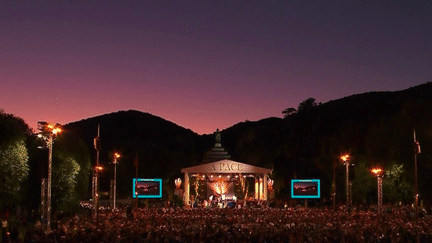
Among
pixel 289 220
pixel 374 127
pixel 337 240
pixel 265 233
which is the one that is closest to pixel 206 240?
pixel 265 233

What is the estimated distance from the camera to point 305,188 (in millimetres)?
75375

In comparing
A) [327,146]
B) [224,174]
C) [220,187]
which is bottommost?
[220,187]

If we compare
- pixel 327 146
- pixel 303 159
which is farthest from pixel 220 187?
pixel 303 159

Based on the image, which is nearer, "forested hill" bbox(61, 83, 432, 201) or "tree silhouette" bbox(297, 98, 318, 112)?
"forested hill" bbox(61, 83, 432, 201)

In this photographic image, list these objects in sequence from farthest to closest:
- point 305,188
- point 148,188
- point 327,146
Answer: point 327,146 → point 148,188 → point 305,188

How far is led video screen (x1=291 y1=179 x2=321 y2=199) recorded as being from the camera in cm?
7525

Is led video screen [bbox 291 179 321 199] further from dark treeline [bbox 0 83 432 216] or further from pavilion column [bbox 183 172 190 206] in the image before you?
pavilion column [bbox 183 172 190 206]

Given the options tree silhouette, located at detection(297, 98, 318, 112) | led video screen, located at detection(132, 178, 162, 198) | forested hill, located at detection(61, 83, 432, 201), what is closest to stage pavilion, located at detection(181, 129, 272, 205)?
led video screen, located at detection(132, 178, 162, 198)

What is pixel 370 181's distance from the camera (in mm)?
77812

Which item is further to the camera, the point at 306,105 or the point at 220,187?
the point at 306,105

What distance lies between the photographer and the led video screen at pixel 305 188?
75.2 meters

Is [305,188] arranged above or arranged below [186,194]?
above

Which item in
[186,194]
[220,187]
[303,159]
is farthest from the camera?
[303,159]

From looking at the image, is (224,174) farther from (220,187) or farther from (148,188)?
(148,188)
